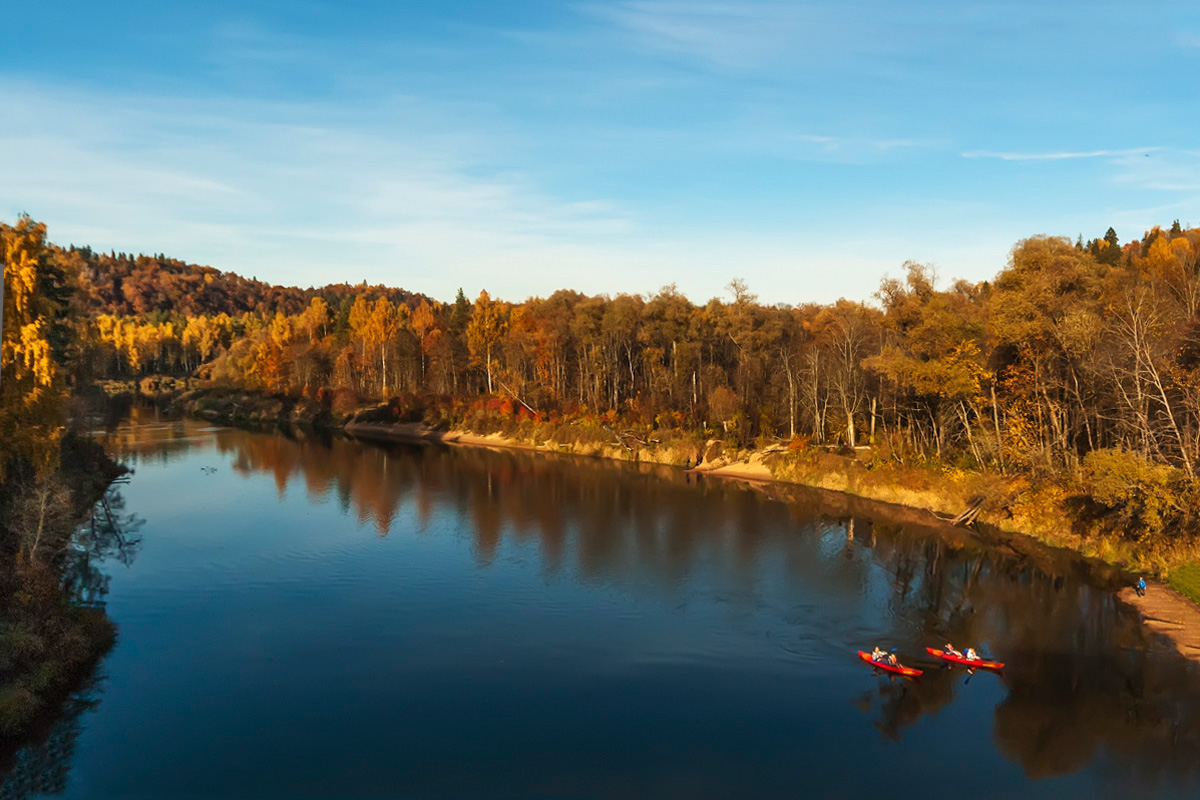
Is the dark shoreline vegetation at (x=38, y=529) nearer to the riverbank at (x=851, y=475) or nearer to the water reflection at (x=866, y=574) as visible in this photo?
the water reflection at (x=866, y=574)

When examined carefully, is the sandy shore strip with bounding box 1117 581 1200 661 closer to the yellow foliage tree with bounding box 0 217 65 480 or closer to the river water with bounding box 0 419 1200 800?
the river water with bounding box 0 419 1200 800

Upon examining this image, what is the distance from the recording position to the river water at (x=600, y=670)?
1986 cm

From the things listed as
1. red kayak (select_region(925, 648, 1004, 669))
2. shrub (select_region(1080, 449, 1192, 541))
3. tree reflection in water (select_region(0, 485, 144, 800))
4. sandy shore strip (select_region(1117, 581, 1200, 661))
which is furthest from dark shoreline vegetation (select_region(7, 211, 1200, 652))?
red kayak (select_region(925, 648, 1004, 669))

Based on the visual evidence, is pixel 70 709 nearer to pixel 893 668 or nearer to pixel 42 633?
pixel 42 633

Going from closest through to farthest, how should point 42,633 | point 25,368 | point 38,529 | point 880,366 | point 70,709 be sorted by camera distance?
point 70,709, point 42,633, point 38,529, point 25,368, point 880,366

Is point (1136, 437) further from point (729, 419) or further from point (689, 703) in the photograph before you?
point (729, 419)

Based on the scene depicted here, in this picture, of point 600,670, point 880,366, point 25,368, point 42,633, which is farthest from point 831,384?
point 42,633

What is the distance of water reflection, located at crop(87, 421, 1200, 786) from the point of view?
22.7 m

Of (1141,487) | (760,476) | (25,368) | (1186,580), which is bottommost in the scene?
(1186,580)

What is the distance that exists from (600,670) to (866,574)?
16070mm

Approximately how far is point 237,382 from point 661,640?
110m

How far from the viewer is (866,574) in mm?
36375

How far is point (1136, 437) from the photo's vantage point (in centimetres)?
3778

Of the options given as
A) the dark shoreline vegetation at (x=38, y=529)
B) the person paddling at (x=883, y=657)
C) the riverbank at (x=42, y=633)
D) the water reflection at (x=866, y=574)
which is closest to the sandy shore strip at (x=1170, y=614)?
the water reflection at (x=866, y=574)
